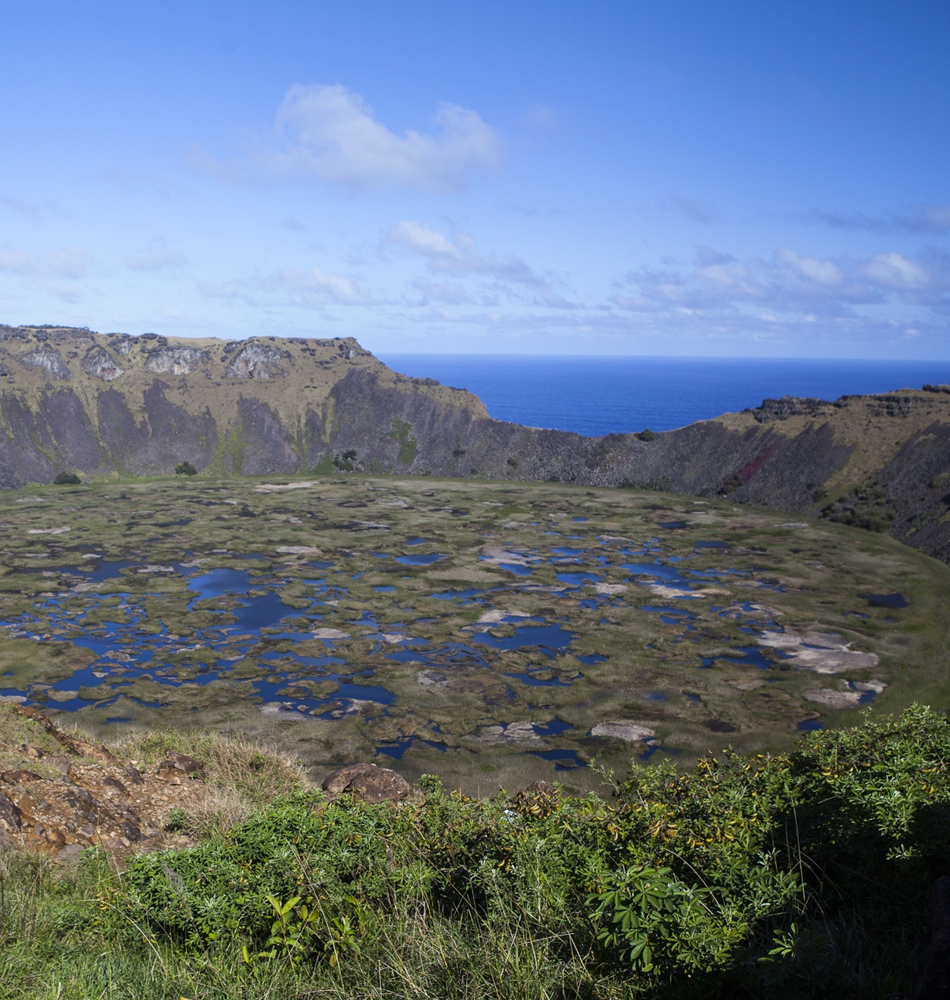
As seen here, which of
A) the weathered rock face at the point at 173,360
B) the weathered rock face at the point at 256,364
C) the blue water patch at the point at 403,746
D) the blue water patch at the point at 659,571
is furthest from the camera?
the weathered rock face at the point at 256,364

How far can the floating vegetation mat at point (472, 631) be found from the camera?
30094 millimetres

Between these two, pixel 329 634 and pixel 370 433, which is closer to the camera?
pixel 329 634

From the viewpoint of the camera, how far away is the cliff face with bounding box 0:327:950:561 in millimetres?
76438

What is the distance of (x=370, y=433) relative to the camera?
111 meters

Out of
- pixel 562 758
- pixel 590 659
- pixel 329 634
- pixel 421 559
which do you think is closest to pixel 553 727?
pixel 562 758

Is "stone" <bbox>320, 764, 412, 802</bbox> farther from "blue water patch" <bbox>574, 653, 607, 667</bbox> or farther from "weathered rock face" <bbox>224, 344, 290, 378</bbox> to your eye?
"weathered rock face" <bbox>224, 344, 290, 378</bbox>

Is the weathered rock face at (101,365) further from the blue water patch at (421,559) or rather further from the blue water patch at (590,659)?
the blue water patch at (590,659)

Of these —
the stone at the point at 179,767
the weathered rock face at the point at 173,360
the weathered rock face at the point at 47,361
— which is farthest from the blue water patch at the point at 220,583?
the weathered rock face at the point at 173,360

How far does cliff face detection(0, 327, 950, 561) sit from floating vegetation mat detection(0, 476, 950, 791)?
10442mm

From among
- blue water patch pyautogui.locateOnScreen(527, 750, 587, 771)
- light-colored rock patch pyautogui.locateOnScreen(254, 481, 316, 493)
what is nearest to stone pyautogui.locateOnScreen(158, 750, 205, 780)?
blue water patch pyautogui.locateOnScreen(527, 750, 587, 771)

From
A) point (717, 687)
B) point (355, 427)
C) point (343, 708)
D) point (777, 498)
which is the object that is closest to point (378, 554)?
point (343, 708)

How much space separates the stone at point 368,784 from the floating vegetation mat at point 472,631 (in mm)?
6535

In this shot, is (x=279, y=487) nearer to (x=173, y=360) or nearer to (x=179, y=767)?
(x=173, y=360)

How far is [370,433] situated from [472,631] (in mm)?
72886
